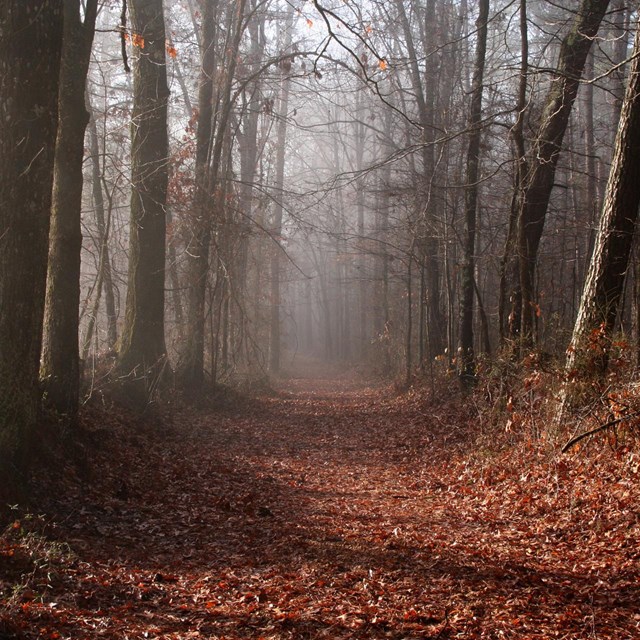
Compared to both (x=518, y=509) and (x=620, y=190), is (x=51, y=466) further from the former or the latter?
(x=620, y=190)

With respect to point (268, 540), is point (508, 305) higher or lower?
higher

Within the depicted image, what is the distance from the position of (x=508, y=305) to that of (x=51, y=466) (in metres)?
9.71

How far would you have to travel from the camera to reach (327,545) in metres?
5.96

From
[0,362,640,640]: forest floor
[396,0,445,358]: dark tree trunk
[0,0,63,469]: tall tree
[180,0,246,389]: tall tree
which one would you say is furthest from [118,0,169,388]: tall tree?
[396,0,445,358]: dark tree trunk

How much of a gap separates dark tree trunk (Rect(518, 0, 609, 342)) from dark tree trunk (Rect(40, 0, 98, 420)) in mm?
6340

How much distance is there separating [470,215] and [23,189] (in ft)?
30.0

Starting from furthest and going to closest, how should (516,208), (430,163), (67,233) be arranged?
1. (430,163)
2. (516,208)
3. (67,233)

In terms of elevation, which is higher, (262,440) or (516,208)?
(516,208)

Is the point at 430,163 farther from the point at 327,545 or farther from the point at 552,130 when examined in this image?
the point at 327,545

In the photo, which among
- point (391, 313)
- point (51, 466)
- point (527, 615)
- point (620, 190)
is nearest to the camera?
point (527, 615)

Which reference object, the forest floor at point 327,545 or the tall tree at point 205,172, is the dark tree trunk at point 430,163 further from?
the forest floor at point 327,545

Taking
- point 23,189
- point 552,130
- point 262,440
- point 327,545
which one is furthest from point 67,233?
point 552,130

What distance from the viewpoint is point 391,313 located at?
26531 millimetres

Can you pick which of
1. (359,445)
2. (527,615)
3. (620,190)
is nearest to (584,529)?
(527,615)
